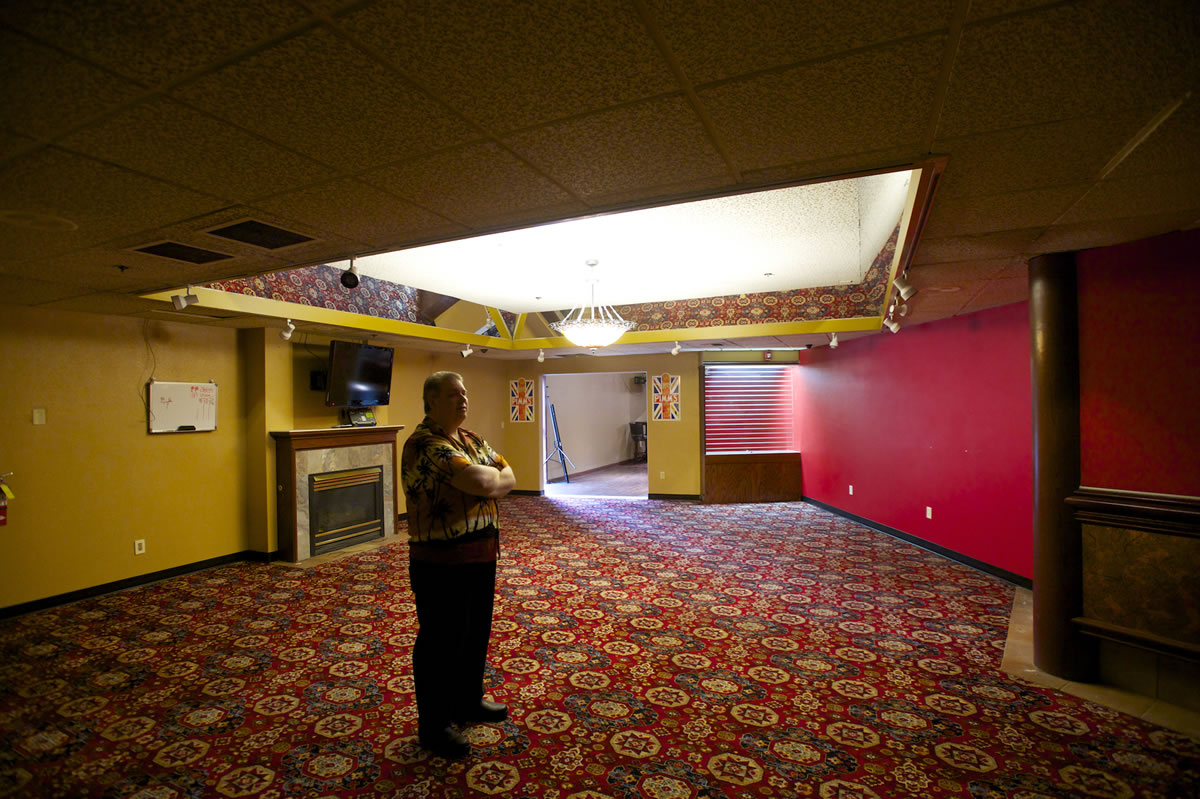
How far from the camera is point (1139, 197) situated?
2215 mm

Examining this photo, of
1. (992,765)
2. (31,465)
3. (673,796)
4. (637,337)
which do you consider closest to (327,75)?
(673,796)

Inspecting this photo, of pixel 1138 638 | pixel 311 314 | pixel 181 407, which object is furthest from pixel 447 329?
pixel 1138 638

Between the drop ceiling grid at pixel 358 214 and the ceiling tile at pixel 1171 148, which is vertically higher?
the drop ceiling grid at pixel 358 214

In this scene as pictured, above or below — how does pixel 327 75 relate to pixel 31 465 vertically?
above

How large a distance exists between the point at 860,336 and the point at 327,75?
681 centimetres

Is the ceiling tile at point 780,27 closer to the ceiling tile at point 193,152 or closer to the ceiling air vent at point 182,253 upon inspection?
the ceiling tile at point 193,152

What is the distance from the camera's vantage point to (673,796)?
6.86 feet

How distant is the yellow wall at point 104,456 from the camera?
4203 mm

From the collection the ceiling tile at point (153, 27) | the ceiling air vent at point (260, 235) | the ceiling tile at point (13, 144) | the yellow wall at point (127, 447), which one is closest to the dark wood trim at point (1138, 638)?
the ceiling tile at point (153, 27)

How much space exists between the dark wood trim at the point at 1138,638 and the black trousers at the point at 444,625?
3.11 meters

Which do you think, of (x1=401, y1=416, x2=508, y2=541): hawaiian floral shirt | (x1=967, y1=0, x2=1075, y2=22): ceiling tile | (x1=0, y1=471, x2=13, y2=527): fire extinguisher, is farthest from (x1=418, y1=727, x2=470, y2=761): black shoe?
(x1=0, y1=471, x2=13, y2=527): fire extinguisher

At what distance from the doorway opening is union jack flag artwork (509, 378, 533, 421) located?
0.24m

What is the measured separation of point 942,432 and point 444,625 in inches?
203

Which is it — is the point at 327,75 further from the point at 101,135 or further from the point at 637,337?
the point at 637,337
